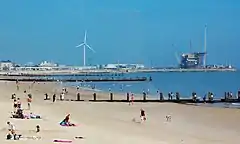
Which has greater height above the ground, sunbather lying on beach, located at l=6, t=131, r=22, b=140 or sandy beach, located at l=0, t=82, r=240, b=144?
sunbather lying on beach, located at l=6, t=131, r=22, b=140

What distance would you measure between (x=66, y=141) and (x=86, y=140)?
1.08m

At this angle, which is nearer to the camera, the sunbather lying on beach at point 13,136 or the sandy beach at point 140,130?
the sunbather lying on beach at point 13,136

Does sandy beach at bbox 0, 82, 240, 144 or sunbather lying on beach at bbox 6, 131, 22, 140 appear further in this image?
sandy beach at bbox 0, 82, 240, 144

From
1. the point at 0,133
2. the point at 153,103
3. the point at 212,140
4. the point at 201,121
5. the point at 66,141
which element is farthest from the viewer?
the point at 153,103

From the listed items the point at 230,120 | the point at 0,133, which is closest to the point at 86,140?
Answer: the point at 0,133

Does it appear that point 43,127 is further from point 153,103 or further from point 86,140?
→ point 153,103

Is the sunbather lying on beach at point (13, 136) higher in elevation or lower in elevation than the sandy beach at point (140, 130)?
higher

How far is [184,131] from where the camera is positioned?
25.0m

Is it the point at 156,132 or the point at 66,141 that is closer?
the point at 66,141

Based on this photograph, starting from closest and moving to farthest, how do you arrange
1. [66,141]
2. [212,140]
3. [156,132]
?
[66,141] → [212,140] → [156,132]

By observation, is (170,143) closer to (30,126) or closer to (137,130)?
(137,130)

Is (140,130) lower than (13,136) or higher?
lower

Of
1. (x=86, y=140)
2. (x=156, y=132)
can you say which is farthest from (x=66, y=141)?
(x=156, y=132)

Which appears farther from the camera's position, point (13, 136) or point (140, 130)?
point (140, 130)
